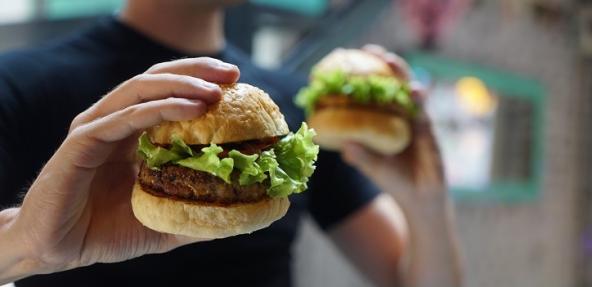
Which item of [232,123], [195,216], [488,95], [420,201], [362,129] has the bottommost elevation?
[488,95]

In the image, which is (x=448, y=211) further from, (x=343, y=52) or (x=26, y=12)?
(x=26, y=12)

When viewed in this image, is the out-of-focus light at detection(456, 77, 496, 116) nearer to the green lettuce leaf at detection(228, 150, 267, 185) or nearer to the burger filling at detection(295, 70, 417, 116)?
the burger filling at detection(295, 70, 417, 116)

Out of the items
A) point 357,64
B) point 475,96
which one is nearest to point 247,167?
point 357,64

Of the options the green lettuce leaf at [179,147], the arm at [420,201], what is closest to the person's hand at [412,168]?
the arm at [420,201]

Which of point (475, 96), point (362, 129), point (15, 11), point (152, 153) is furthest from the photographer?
point (475, 96)

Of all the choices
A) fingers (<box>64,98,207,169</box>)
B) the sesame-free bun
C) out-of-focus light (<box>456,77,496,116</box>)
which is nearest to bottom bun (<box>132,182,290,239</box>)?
fingers (<box>64,98,207,169</box>)

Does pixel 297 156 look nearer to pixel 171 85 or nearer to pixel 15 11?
pixel 171 85
